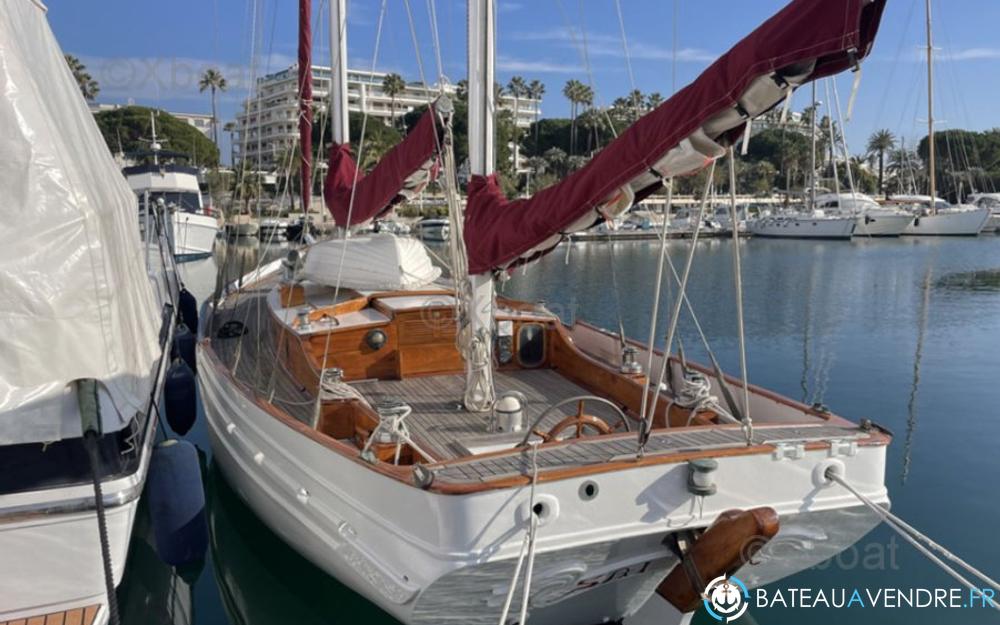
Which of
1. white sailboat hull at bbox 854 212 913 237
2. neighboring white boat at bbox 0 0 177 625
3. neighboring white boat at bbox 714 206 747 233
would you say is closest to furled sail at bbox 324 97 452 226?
neighboring white boat at bbox 0 0 177 625

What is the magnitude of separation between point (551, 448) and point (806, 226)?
180 feet

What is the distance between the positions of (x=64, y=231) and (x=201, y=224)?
112ft

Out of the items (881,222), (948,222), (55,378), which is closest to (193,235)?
(55,378)

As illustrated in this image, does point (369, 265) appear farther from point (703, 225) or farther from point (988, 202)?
point (988, 202)

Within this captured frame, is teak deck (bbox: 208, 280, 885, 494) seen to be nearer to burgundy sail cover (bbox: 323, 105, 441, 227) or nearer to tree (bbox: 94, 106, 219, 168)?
burgundy sail cover (bbox: 323, 105, 441, 227)

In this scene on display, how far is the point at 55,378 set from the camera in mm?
4664

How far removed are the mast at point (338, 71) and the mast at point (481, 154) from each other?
4265 millimetres

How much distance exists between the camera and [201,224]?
120ft

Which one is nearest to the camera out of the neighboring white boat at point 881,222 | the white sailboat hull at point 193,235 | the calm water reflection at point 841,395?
the calm water reflection at point 841,395

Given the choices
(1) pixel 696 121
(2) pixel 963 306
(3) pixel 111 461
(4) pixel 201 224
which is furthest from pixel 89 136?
(4) pixel 201 224

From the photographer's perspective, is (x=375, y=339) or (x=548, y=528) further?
(x=375, y=339)

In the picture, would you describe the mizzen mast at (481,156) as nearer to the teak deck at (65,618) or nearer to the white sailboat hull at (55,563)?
the white sailboat hull at (55,563)

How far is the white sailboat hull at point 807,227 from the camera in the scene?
52.7 meters

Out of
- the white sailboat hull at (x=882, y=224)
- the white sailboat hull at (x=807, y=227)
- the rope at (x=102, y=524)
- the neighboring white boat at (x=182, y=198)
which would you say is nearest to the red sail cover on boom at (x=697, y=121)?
the rope at (x=102, y=524)
